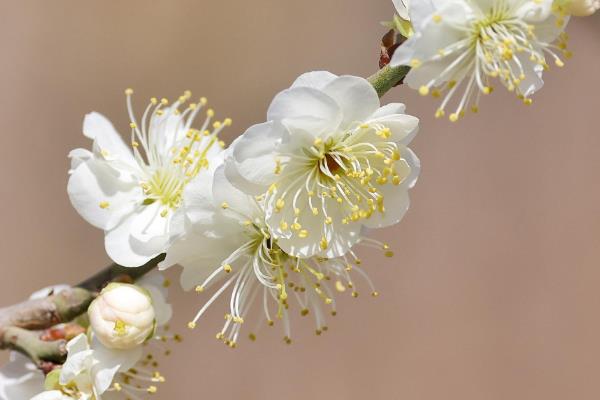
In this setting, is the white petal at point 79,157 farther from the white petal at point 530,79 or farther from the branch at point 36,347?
the white petal at point 530,79

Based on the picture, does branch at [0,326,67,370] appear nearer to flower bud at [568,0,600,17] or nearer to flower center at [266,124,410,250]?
flower center at [266,124,410,250]

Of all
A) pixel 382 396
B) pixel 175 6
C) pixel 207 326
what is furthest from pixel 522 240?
pixel 175 6

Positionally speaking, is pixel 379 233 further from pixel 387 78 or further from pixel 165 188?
pixel 387 78

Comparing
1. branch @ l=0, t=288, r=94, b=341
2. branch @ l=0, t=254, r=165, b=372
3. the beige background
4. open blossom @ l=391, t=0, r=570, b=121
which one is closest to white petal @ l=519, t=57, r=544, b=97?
open blossom @ l=391, t=0, r=570, b=121

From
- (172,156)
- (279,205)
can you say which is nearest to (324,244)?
(279,205)

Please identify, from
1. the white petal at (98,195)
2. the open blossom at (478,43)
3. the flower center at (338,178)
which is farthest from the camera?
the white petal at (98,195)

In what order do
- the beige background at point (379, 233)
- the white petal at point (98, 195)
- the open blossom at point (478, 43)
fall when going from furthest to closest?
the beige background at point (379, 233) < the white petal at point (98, 195) < the open blossom at point (478, 43)

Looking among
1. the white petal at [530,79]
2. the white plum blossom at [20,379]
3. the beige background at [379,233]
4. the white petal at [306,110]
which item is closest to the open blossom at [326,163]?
the white petal at [306,110]
